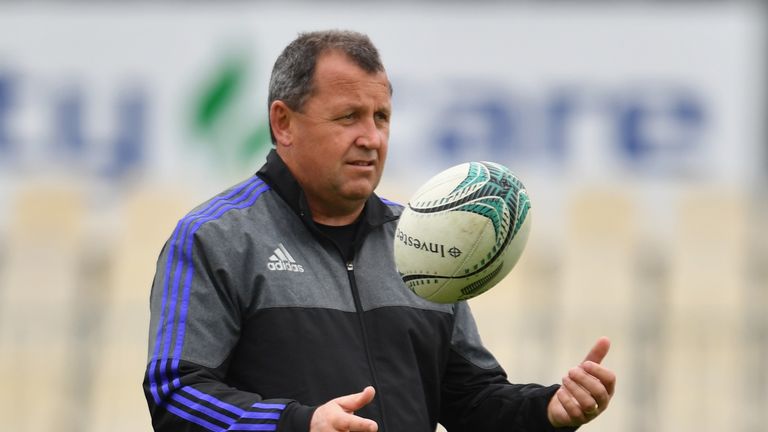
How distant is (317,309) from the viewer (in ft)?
13.9

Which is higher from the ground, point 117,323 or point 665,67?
point 665,67

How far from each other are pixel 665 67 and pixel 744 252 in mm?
1623

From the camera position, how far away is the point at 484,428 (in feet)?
15.2

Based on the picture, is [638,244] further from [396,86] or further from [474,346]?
[474,346]

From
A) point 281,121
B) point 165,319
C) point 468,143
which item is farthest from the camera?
point 468,143

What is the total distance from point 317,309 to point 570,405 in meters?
0.84

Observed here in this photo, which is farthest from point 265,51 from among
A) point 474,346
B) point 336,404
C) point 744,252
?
point 336,404

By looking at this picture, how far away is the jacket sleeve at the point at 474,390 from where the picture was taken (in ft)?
15.1

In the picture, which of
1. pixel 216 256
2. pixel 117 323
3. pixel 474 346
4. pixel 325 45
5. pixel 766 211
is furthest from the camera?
pixel 766 211

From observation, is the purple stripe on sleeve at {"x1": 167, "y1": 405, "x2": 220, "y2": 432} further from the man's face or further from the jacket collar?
the man's face

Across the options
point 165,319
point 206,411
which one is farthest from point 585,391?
point 165,319

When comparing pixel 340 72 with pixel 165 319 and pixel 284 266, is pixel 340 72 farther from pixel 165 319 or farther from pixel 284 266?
pixel 165 319

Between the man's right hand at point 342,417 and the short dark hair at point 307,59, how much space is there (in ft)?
3.51

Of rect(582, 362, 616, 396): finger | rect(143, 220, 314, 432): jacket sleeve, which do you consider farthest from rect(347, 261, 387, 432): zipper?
rect(582, 362, 616, 396): finger
